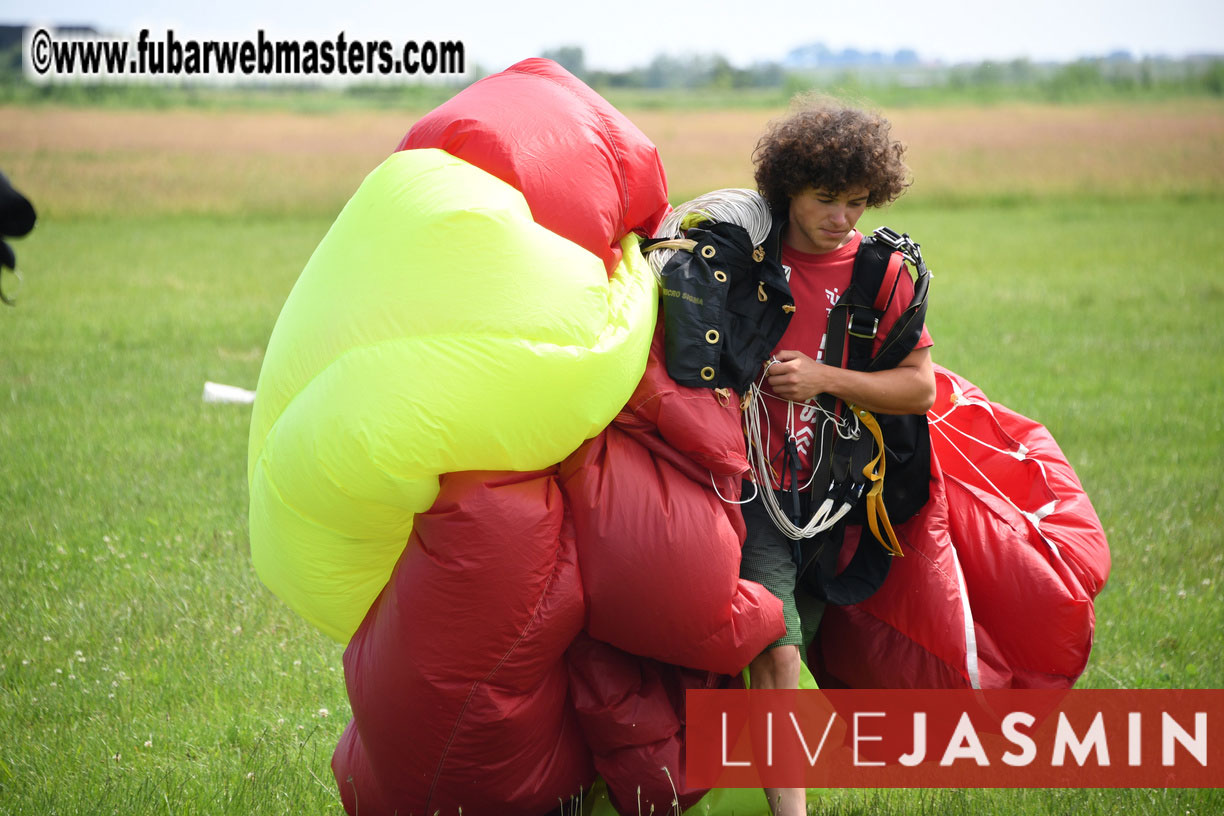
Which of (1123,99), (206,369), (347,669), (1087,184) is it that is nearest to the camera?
(347,669)

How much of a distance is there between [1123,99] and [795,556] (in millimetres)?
47943

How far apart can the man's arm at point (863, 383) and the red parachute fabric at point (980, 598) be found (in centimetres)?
36

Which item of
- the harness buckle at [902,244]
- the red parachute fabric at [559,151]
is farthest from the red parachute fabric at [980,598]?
the red parachute fabric at [559,151]

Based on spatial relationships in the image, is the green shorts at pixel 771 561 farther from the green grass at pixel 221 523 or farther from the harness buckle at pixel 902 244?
the green grass at pixel 221 523

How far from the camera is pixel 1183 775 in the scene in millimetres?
3840

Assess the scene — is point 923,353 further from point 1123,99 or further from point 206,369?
point 1123,99

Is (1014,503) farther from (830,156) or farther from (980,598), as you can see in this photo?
(830,156)

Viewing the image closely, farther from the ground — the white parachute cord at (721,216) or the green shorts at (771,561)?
the white parachute cord at (721,216)

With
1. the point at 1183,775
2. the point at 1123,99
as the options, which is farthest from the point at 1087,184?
the point at 1123,99

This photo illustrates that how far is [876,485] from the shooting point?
3238 mm

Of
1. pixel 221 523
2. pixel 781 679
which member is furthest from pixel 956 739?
pixel 221 523

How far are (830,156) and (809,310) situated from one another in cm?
44

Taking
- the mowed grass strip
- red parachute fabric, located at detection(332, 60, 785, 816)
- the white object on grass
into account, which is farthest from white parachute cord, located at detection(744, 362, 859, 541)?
the mowed grass strip

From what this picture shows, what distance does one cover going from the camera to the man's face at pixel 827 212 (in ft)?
10.4
